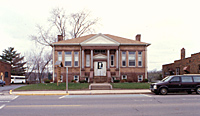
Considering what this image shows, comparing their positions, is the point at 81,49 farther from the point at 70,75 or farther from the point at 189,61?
the point at 189,61

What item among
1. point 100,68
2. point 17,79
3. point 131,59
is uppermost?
Result: point 131,59

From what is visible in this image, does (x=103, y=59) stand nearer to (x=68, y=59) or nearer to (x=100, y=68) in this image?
(x=100, y=68)

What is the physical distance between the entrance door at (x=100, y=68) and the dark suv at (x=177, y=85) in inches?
551

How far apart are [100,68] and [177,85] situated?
15194 millimetres

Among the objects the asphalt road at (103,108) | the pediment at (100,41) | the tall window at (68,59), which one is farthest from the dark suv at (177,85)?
the tall window at (68,59)

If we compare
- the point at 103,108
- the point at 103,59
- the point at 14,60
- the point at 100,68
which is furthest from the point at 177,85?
the point at 14,60

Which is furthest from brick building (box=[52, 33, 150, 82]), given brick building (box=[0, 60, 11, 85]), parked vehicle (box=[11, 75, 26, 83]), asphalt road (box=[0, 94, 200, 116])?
parked vehicle (box=[11, 75, 26, 83])

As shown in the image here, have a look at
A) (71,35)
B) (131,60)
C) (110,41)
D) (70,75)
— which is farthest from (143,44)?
(71,35)

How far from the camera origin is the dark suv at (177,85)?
1688 cm

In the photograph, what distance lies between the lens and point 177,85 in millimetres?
16984

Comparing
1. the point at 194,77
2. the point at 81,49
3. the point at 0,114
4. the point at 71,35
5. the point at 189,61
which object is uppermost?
the point at 71,35

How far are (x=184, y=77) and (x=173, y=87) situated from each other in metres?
1.44

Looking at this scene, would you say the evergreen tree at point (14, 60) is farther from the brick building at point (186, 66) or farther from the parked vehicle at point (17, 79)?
the brick building at point (186, 66)

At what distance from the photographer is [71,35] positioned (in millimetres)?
50062
